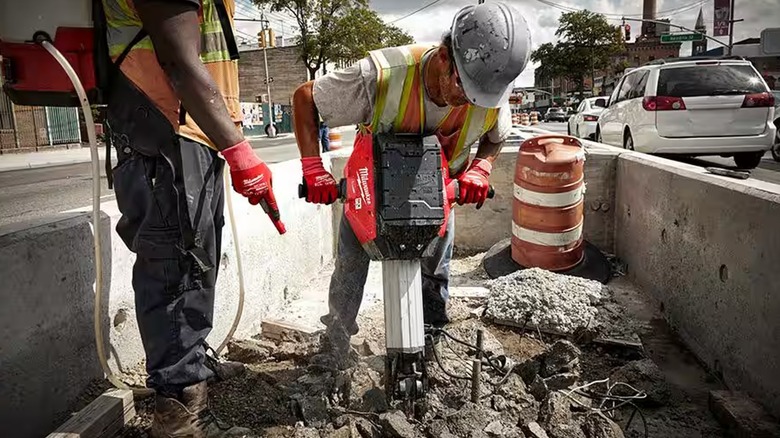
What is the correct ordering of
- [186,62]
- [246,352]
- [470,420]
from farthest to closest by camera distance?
[246,352] < [470,420] < [186,62]

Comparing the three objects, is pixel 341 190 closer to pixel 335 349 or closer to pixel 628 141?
pixel 335 349

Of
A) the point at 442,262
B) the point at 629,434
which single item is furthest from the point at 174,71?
the point at 629,434

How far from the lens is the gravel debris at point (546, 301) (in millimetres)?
3560

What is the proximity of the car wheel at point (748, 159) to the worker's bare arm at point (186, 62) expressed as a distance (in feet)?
34.0

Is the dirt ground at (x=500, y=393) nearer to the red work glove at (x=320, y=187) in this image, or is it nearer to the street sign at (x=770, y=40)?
the red work glove at (x=320, y=187)

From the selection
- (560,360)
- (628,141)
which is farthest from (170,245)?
(628,141)

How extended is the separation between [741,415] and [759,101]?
27.9 ft

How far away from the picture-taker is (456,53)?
2.09 m

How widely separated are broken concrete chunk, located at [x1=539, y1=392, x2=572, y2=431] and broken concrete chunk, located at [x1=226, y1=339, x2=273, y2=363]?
4.92 feet

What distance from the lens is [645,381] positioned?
2863 millimetres

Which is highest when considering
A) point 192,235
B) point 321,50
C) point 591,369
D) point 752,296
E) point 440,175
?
point 321,50

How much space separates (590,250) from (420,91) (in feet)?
10.3

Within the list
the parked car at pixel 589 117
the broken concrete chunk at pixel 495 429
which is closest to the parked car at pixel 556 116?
the parked car at pixel 589 117

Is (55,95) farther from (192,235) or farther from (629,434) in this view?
(629,434)
